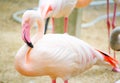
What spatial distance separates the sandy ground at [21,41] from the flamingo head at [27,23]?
0.93 meters

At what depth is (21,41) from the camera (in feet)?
13.3

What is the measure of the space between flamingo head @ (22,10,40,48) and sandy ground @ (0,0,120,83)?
3.05 feet

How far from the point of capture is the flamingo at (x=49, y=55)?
220cm

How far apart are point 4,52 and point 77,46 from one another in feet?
4.96

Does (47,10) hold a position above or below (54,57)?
above

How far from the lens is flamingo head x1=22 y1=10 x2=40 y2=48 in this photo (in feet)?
7.06

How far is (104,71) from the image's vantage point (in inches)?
129

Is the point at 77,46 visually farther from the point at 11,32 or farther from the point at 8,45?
the point at 11,32

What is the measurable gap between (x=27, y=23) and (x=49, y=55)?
264 mm

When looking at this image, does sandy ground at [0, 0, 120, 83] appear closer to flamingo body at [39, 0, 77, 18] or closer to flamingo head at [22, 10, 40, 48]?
flamingo body at [39, 0, 77, 18]

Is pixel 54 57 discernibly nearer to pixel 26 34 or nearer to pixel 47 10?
pixel 26 34

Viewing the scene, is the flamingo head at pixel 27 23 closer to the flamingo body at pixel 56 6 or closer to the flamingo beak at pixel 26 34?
the flamingo beak at pixel 26 34

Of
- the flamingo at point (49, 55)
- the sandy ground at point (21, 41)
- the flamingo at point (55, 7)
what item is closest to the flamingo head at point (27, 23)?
the flamingo at point (49, 55)

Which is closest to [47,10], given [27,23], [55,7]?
[55,7]
